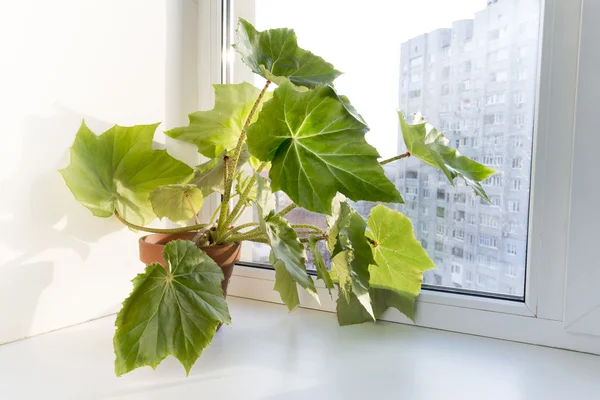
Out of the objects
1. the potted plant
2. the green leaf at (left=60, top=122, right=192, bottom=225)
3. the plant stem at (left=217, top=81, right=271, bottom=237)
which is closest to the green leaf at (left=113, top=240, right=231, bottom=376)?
the potted plant

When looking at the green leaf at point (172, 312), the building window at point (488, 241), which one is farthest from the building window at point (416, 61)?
the green leaf at point (172, 312)

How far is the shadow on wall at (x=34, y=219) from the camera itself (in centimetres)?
73

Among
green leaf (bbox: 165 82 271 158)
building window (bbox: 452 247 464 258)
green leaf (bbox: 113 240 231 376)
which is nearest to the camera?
green leaf (bbox: 113 240 231 376)

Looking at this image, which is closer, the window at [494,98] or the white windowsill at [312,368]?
the white windowsill at [312,368]

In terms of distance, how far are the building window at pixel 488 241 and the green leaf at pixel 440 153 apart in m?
0.21

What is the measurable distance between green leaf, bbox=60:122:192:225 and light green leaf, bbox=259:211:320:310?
0.30 meters

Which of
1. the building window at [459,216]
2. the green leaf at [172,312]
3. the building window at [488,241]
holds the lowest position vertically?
the green leaf at [172,312]

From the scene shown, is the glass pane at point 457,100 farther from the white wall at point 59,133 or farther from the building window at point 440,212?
the white wall at point 59,133

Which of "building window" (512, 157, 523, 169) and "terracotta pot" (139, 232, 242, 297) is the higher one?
"building window" (512, 157, 523, 169)

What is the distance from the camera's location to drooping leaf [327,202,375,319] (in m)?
0.66

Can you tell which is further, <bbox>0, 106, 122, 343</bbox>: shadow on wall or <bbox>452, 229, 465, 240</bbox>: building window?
<bbox>452, 229, 465, 240</bbox>: building window

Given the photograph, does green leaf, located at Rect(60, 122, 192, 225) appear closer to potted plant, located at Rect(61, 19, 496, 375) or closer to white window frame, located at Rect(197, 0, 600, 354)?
potted plant, located at Rect(61, 19, 496, 375)

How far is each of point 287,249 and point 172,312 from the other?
0.62 ft

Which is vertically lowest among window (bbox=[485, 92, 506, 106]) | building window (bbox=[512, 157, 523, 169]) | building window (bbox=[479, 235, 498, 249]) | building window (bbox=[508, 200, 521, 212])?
building window (bbox=[479, 235, 498, 249])
